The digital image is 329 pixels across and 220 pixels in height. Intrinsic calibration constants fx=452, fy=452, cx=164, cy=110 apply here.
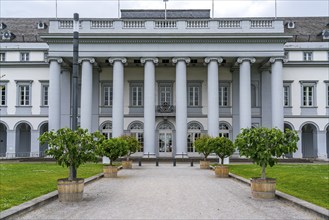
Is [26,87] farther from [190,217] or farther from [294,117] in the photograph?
[190,217]

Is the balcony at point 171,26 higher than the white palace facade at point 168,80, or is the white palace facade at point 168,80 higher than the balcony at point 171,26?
the balcony at point 171,26

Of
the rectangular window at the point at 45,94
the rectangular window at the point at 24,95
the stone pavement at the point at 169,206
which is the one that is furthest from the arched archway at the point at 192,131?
the stone pavement at the point at 169,206

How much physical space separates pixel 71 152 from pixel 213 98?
91.4 feet

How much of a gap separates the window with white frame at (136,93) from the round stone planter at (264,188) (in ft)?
107

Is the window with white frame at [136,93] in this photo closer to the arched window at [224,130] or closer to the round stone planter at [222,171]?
the arched window at [224,130]

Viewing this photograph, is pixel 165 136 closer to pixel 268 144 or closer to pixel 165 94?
pixel 165 94

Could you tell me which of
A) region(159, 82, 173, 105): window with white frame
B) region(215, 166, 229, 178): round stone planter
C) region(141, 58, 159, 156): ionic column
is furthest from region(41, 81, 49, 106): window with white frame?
region(215, 166, 229, 178): round stone planter

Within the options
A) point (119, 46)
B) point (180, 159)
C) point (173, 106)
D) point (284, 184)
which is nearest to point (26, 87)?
point (119, 46)

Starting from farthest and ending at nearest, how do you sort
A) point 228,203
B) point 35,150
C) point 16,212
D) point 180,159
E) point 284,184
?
point 35,150 → point 180,159 → point 284,184 → point 228,203 → point 16,212

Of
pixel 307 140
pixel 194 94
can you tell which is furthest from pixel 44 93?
pixel 307 140

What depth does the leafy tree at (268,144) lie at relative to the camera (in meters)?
14.6

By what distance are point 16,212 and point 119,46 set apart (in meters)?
31.8

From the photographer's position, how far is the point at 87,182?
62.6ft

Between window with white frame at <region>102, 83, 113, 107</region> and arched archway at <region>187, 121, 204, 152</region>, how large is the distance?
27.5 feet
